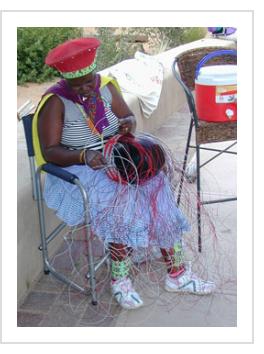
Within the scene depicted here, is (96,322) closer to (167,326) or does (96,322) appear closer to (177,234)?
(167,326)

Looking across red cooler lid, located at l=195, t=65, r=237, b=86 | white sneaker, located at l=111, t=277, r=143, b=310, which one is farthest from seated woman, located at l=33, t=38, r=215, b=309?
red cooler lid, located at l=195, t=65, r=237, b=86

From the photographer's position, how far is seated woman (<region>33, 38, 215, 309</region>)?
272 centimetres

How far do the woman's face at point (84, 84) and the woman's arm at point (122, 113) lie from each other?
0.20m

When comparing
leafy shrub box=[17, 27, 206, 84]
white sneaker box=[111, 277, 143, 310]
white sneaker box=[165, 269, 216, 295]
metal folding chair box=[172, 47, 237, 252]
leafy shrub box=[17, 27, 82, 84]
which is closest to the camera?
white sneaker box=[111, 277, 143, 310]

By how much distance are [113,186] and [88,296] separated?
0.63 meters

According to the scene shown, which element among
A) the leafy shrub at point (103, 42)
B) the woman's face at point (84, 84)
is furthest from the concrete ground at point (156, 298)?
the leafy shrub at point (103, 42)

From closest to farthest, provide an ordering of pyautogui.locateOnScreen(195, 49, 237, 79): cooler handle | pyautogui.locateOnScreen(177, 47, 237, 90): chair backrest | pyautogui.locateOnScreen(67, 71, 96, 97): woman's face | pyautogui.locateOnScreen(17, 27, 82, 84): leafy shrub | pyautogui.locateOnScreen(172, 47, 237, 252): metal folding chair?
pyautogui.locateOnScreen(67, 71, 96, 97): woman's face
pyautogui.locateOnScreen(172, 47, 237, 252): metal folding chair
pyautogui.locateOnScreen(195, 49, 237, 79): cooler handle
pyautogui.locateOnScreen(177, 47, 237, 90): chair backrest
pyautogui.locateOnScreen(17, 27, 82, 84): leafy shrub

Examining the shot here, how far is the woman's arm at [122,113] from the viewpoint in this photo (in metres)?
2.93

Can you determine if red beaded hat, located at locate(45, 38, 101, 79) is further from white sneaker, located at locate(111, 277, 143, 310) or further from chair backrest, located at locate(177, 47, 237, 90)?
white sneaker, located at locate(111, 277, 143, 310)

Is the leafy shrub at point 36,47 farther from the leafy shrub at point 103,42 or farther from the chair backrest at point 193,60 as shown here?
the chair backrest at point 193,60

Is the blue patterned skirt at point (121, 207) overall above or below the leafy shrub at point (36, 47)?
below

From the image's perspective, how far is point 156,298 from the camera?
9.73 ft

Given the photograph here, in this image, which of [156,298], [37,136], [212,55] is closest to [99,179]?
[37,136]

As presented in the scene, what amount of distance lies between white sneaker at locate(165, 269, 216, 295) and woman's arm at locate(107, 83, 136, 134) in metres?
0.82
